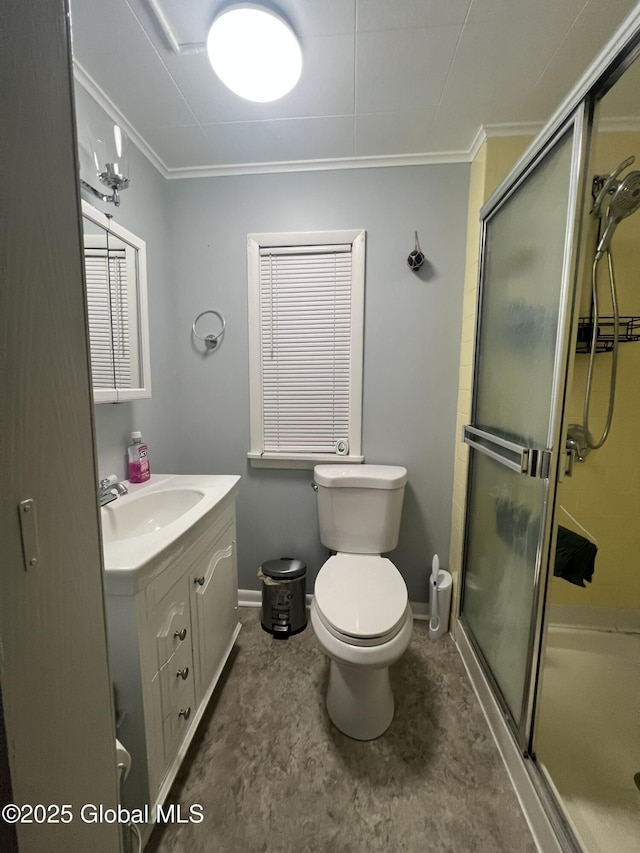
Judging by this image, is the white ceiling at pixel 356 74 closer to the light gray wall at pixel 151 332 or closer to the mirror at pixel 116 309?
the light gray wall at pixel 151 332

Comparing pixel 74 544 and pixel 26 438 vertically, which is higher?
pixel 26 438

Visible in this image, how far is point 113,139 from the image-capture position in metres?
1.14

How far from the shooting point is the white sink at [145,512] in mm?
1125

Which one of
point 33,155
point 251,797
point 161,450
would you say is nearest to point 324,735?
point 251,797

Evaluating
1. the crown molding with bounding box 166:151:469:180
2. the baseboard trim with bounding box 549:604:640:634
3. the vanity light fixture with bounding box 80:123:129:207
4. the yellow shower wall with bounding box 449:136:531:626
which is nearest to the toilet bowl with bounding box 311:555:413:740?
the yellow shower wall with bounding box 449:136:531:626

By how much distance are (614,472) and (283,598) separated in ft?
5.54

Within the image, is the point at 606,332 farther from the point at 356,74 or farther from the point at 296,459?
the point at 296,459

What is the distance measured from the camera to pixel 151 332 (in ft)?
5.08

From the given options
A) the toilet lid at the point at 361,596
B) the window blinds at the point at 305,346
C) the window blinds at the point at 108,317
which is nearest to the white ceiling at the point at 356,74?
the window blinds at the point at 305,346

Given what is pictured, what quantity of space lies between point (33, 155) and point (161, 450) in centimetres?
140

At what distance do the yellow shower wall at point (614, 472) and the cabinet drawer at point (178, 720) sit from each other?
1.58 meters

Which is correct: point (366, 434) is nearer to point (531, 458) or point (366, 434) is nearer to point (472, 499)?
point (472, 499)

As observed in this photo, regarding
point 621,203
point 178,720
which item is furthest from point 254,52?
point 178,720

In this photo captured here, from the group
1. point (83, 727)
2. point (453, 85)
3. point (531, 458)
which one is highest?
point (453, 85)
